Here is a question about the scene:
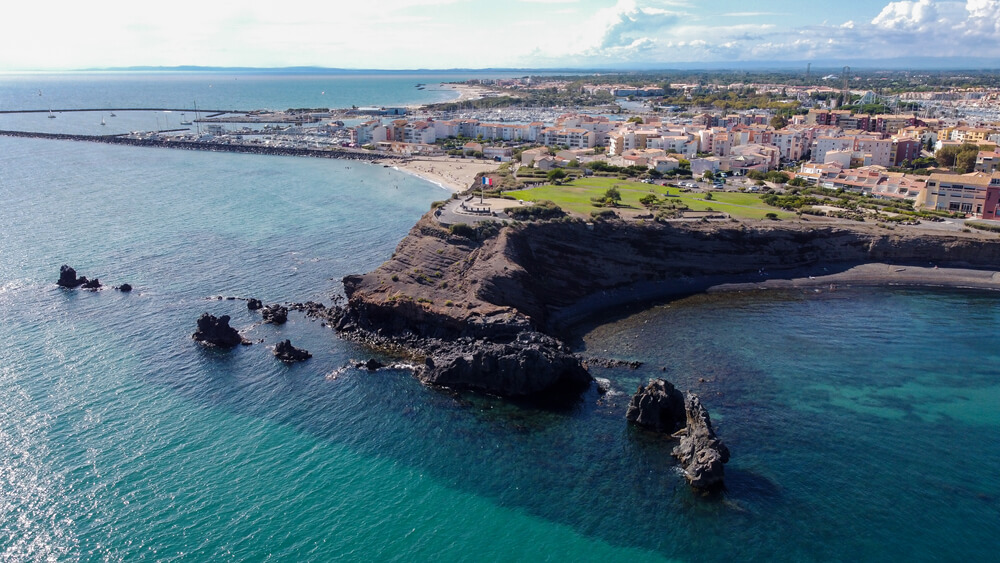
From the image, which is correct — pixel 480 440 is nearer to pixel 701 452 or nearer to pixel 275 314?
pixel 701 452

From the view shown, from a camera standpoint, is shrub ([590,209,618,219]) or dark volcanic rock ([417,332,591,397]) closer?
dark volcanic rock ([417,332,591,397])

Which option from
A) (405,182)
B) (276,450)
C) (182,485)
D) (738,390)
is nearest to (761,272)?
(738,390)

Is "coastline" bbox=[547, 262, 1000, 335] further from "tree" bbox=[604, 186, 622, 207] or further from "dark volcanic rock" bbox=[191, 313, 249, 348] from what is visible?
"dark volcanic rock" bbox=[191, 313, 249, 348]

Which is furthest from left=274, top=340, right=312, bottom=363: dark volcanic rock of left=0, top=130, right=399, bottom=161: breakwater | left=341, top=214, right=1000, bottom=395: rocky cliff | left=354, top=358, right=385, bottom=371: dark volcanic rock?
left=0, top=130, right=399, bottom=161: breakwater

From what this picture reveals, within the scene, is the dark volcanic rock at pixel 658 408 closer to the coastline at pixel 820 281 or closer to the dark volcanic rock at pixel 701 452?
the dark volcanic rock at pixel 701 452

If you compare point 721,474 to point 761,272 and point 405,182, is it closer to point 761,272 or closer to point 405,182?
point 761,272

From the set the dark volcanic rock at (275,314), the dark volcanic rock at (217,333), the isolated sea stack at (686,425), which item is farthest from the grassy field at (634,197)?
the dark volcanic rock at (217,333)
